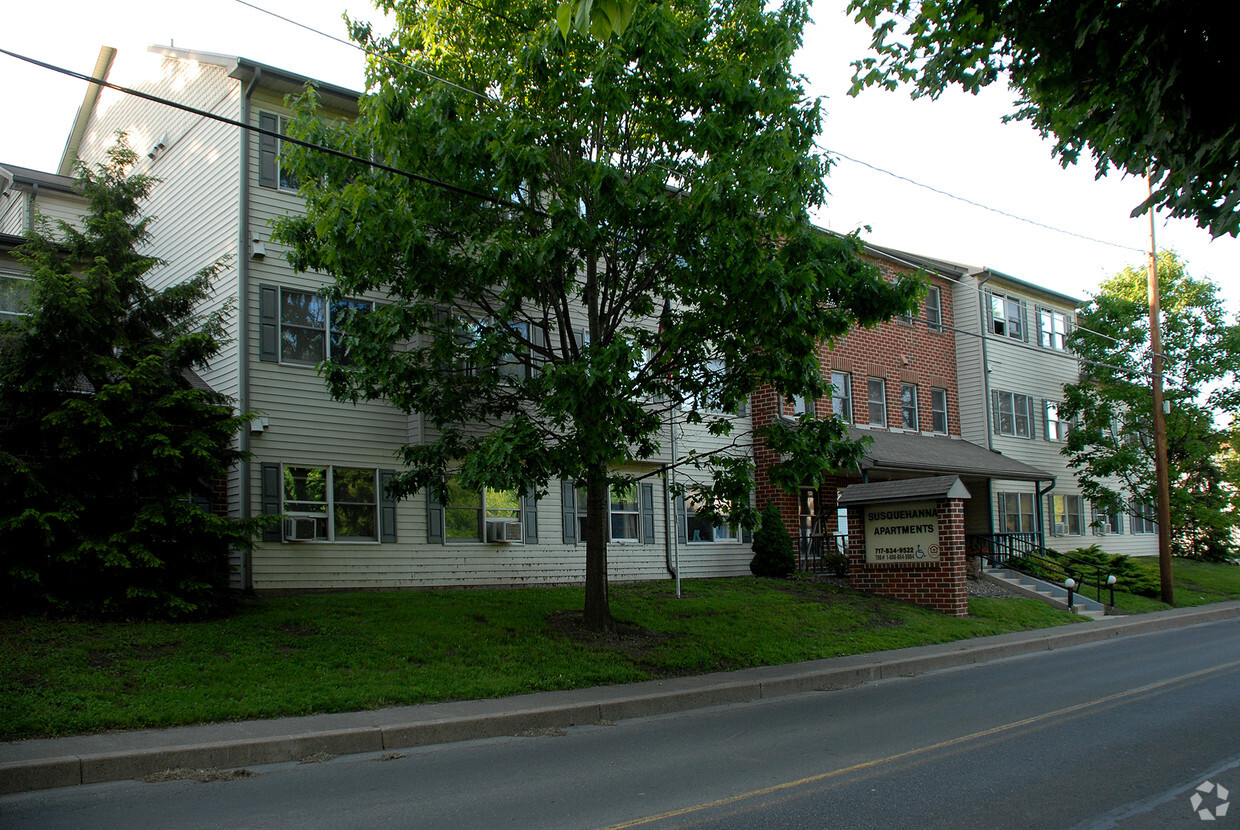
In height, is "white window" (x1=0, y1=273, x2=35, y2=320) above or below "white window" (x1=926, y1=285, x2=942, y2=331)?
below

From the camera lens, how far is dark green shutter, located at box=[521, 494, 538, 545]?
1861cm

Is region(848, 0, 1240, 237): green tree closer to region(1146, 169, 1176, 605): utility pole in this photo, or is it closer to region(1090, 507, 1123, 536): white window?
region(1146, 169, 1176, 605): utility pole

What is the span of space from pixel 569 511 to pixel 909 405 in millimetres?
12345

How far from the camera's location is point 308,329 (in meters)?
16.5

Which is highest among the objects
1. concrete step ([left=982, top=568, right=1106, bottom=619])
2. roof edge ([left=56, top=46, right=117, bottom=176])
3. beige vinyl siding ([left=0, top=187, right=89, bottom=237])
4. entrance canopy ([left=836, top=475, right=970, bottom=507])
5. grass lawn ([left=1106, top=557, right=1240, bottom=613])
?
roof edge ([left=56, top=46, right=117, bottom=176])

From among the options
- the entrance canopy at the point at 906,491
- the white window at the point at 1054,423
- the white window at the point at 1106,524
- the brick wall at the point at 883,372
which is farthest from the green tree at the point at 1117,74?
the white window at the point at 1106,524

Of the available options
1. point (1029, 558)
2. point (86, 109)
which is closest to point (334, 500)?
point (86, 109)

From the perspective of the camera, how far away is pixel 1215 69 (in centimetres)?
619

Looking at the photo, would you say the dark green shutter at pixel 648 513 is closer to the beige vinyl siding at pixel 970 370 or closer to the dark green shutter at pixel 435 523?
the dark green shutter at pixel 435 523

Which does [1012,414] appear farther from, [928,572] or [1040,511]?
[928,572]

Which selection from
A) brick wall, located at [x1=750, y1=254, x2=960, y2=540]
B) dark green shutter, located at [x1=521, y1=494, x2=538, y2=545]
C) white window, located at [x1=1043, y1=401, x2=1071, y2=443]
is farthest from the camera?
white window, located at [x1=1043, y1=401, x2=1071, y2=443]

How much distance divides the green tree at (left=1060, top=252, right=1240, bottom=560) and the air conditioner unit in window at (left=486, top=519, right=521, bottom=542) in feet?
60.5

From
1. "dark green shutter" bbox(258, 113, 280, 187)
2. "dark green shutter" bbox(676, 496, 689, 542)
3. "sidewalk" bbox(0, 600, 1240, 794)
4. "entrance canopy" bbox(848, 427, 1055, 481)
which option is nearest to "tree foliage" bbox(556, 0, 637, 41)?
"sidewalk" bbox(0, 600, 1240, 794)

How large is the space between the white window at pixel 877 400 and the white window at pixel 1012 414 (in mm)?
4862
